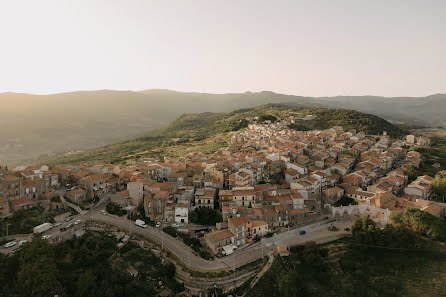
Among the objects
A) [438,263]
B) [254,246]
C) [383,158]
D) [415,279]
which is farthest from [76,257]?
[383,158]

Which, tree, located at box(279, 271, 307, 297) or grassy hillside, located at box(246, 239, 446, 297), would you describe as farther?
grassy hillside, located at box(246, 239, 446, 297)

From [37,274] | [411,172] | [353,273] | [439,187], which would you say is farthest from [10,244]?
[411,172]

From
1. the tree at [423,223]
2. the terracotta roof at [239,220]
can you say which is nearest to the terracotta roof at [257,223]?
the terracotta roof at [239,220]

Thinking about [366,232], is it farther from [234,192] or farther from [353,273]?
[234,192]

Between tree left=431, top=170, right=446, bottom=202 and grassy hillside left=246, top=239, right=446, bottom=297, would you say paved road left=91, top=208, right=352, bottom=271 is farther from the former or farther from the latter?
tree left=431, top=170, right=446, bottom=202

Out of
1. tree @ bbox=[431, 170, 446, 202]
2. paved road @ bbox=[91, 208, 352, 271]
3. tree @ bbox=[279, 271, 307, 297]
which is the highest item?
tree @ bbox=[431, 170, 446, 202]

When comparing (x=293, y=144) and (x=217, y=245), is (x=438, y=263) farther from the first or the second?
(x=293, y=144)

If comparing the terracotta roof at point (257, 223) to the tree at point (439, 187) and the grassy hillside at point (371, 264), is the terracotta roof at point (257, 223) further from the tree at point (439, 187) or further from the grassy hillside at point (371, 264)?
the tree at point (439, 187)

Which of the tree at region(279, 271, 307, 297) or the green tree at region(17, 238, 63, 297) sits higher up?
the green tree at region(17, 238, 63, 297)

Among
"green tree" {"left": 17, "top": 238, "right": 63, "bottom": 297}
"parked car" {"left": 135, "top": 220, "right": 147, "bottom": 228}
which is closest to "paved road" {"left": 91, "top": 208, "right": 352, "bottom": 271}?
"parked car" {"left": 135, "top": 220, "right": 147, "bottom": 228}
